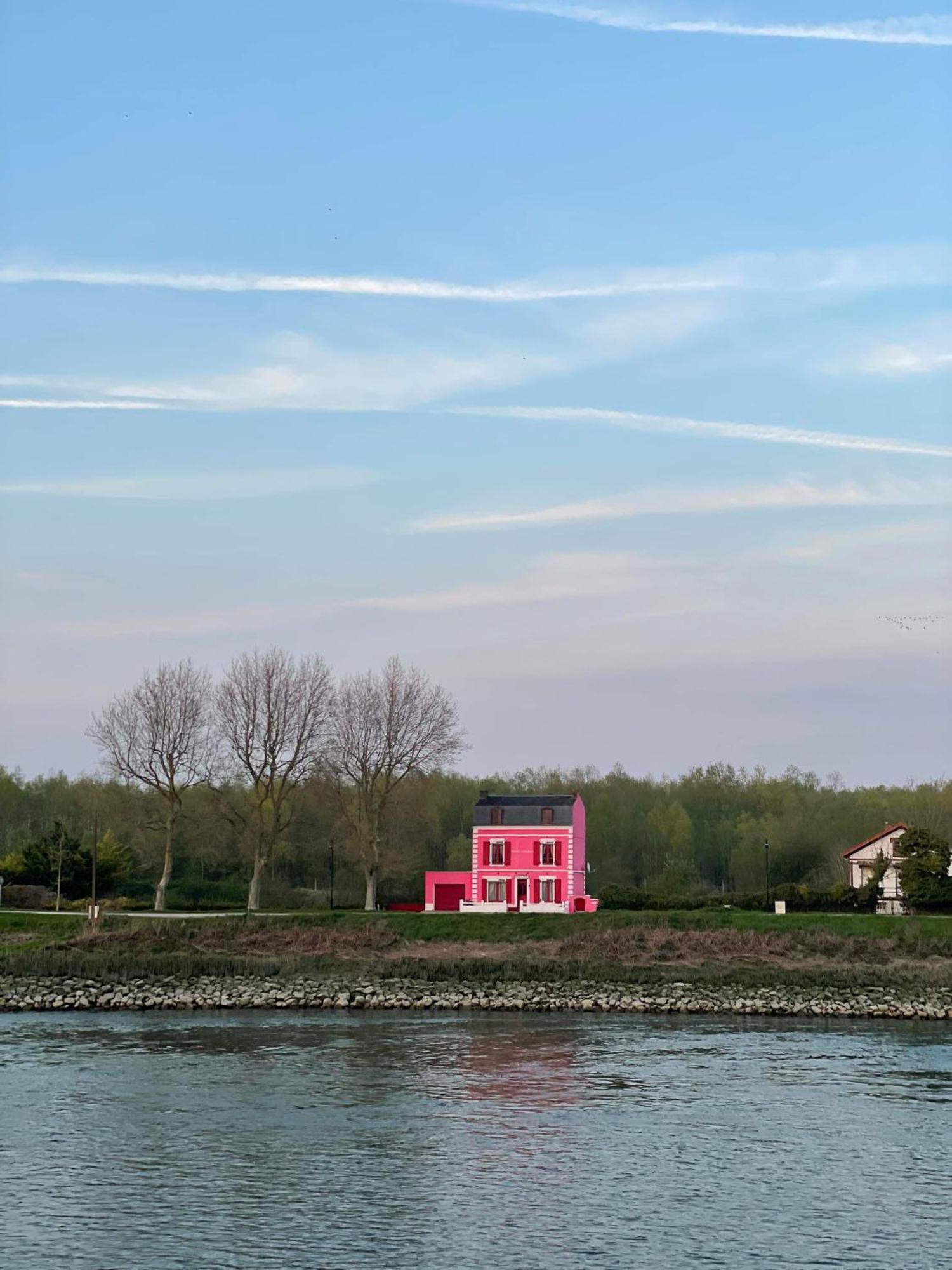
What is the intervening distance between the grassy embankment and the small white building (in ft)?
37.2

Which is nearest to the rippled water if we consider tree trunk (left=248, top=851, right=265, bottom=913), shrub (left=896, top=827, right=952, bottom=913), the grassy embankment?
the grassy embankment

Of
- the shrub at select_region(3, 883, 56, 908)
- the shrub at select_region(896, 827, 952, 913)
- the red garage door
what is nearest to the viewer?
the shrub at select_region(896, 827, 952, 913)

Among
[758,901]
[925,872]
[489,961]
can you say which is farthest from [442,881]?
[925,872]

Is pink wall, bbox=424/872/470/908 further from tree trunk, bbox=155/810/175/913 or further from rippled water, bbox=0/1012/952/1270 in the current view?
rippled water, bbox=0/1012/952/1270

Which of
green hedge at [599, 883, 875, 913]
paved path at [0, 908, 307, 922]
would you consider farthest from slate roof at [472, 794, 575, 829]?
paved path at [0, 908, 307, 922]

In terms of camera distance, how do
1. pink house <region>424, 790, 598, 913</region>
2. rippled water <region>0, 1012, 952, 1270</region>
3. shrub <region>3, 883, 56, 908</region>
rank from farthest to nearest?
pink house <region>424, 790, 598, 913</region> → shrub <region>3, 883, 56, 908</region> → rippled water <region>0, 1012, 952, 1270</region>

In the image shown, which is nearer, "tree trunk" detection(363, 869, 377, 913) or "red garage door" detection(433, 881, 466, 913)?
"tree trunk" detection(363, 869, 377, 913)

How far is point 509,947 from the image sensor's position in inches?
2222

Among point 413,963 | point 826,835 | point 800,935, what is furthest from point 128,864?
point 826,835

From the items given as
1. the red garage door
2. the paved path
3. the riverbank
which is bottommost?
the riverbank

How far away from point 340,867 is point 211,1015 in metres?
51.3

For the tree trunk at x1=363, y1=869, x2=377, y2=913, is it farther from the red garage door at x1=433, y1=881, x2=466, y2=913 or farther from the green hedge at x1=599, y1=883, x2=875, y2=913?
the green hedge at x1=599, y1=883, x2=875, y2=913

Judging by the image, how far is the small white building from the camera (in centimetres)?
7006

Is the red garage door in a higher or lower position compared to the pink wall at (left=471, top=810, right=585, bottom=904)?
lower
